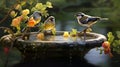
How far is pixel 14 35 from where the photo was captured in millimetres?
3840

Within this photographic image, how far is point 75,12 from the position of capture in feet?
29.8

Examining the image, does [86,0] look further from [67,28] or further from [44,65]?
[44,65]

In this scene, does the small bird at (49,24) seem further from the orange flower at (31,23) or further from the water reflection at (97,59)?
the water reflection at (97,59)

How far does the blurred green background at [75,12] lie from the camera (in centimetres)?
659

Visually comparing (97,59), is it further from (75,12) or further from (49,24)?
(75,12)

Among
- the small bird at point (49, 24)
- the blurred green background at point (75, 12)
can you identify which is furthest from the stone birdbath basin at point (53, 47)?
the blurred green background at point (75, 12)

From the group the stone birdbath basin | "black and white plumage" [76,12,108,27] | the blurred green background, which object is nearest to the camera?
the stone birdbath basin

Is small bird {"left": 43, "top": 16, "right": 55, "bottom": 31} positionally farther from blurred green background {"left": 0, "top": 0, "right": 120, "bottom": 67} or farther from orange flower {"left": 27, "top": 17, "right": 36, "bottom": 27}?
blurred green background {"left": 0, "top": 0, "right": 120, "bottom": 67}

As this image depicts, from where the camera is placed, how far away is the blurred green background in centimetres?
659

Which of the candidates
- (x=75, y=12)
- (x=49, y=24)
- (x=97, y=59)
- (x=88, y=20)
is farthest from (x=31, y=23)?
(x=75, y=12)

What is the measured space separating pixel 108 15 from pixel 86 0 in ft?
8.05

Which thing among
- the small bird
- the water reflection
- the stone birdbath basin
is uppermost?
the small bird

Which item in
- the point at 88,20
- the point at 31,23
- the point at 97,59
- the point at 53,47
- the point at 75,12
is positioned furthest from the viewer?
the point at 75,12

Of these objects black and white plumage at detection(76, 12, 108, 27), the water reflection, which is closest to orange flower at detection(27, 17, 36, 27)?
black and white plumage at detection(76, 12, 108, 27)
